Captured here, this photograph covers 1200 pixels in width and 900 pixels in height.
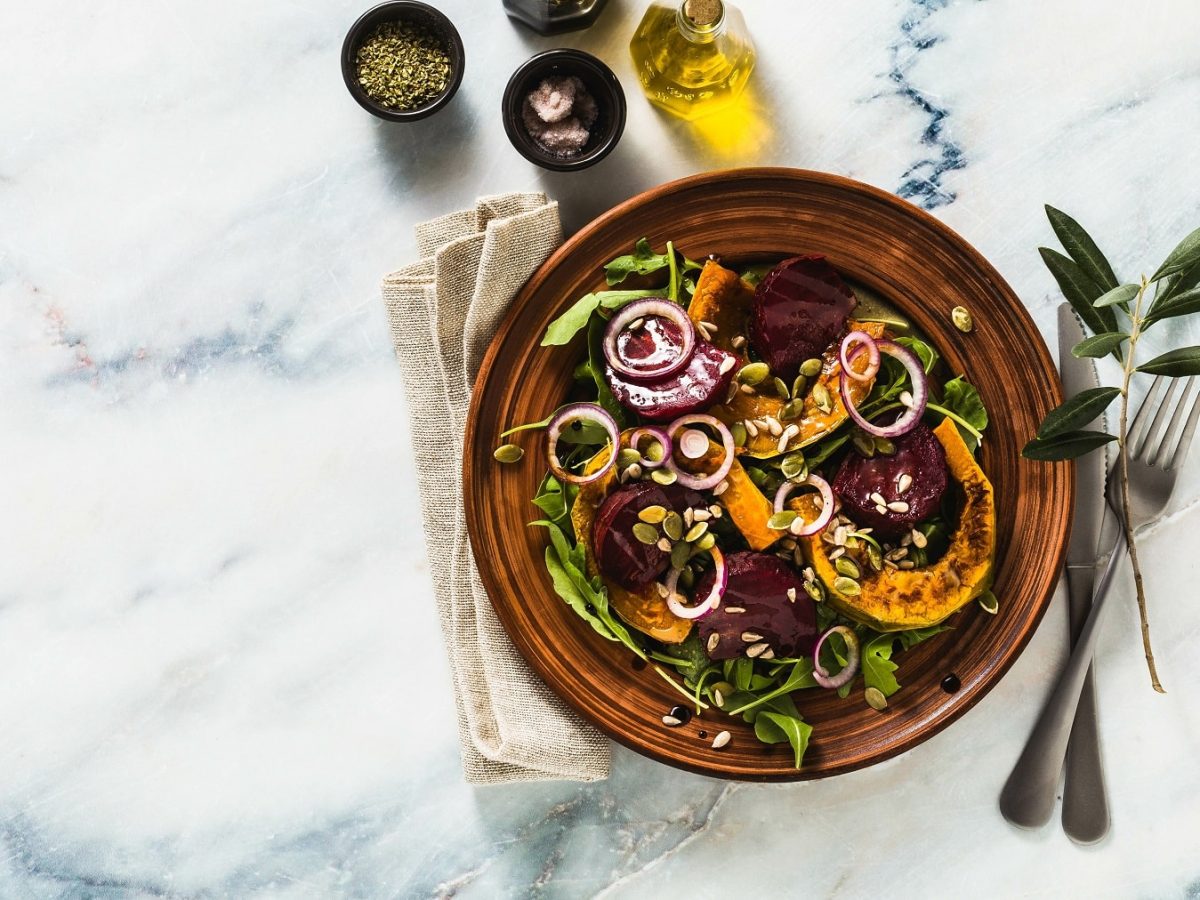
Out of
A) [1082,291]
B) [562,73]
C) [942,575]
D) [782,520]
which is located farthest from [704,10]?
[942,575]

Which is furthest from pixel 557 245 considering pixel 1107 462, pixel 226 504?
pixel 1107 462

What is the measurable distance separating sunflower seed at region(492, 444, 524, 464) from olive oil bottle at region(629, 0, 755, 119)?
1.04 metres

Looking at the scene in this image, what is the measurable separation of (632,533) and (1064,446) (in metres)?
1.03

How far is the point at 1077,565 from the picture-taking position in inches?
100

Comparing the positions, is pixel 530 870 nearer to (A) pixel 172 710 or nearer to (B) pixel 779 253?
(A) pixel 172 710

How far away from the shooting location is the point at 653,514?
2.21 m

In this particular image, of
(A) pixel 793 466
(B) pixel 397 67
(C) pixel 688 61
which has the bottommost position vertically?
(A) pixel 793 466

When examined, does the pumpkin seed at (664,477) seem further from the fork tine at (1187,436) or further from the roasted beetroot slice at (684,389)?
the fork tine at (1187,436)

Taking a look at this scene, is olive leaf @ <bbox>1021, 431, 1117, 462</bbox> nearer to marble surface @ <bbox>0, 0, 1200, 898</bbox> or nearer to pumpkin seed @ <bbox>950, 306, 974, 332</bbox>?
pumpkin seed @ <bbox>950, 306, 974, 332</bbox>

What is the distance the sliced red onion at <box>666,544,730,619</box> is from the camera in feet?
7.35

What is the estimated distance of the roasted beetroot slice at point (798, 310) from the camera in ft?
7.36

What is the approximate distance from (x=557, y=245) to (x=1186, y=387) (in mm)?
1646

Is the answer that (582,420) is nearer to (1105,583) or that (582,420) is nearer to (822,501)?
(822,501)

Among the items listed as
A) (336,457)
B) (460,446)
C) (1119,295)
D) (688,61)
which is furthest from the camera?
(336,457)
